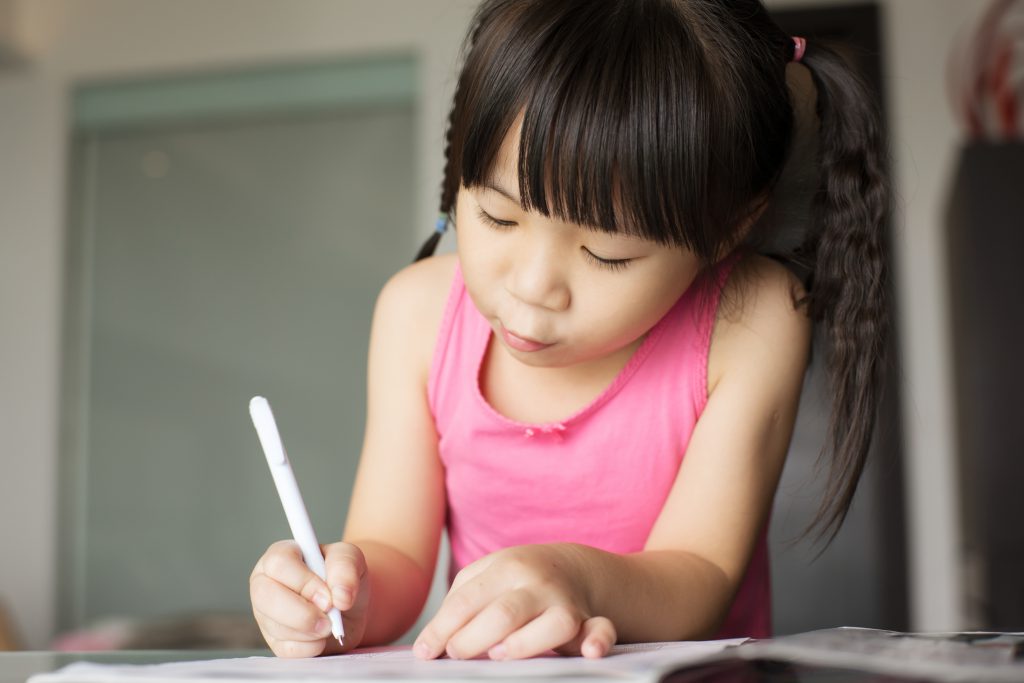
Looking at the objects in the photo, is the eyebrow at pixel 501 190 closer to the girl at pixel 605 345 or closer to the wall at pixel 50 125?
the girl at pixel 605 345

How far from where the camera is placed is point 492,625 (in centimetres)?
54

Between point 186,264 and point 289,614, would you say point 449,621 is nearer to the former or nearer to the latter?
point 289,614

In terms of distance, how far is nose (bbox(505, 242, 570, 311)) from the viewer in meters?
0.66

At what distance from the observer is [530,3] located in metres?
0.71

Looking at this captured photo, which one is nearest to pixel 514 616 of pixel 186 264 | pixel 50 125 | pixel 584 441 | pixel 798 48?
pixel 584 441

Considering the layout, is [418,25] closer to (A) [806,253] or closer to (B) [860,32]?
(B) [860,32]

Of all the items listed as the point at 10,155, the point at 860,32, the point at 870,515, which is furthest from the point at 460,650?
the point at 10,155

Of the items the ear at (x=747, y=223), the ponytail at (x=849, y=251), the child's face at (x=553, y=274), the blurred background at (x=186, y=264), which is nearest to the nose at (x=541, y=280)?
the child's face at (x=553, y=274)

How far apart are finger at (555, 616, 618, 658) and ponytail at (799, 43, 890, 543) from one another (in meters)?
0.29

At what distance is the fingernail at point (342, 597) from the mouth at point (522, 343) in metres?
0.19

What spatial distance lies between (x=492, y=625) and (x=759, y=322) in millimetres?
402

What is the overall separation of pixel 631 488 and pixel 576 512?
51mm

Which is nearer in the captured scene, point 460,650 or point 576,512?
point 460,650

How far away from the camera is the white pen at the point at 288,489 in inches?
23.1
